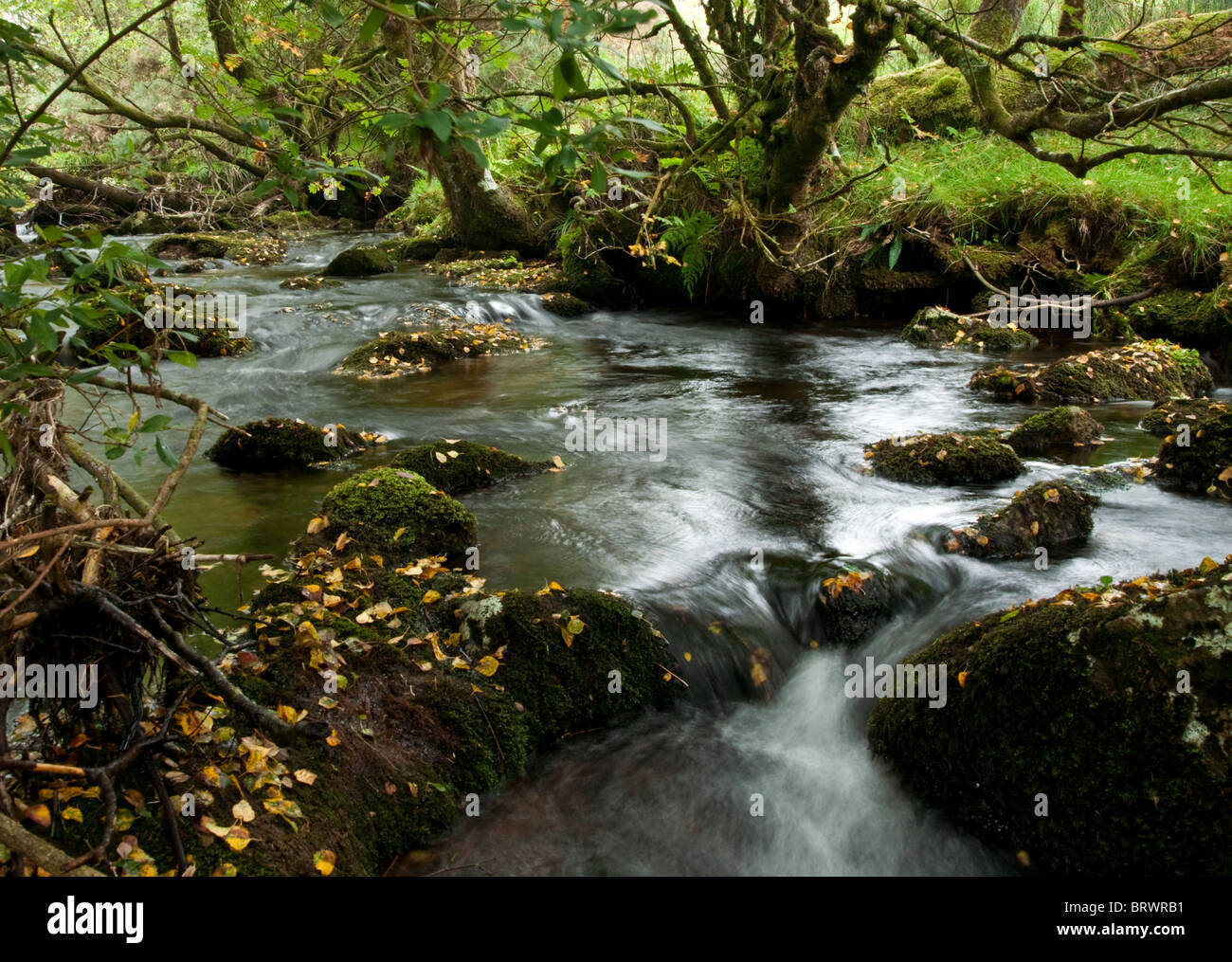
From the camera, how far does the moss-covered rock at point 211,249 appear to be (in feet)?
57.5

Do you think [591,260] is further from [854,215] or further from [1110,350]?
[1110,350]

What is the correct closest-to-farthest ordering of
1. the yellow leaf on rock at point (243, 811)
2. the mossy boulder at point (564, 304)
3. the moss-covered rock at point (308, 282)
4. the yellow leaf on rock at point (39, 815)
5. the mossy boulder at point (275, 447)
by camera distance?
the yellow leaf on rock at point (39, 815) → the yellow leaf on rock at point (243, 811) → the mossy boulder at point (275, 447) → the mossy boulder at point (564, 304) → the moss-covered rock at point (308, 282)

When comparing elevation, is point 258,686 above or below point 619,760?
above

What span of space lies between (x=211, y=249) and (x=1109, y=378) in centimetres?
1707

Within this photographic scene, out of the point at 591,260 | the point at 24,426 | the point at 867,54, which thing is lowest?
the point at 24,426

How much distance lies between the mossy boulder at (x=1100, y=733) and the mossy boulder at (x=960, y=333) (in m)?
8.57

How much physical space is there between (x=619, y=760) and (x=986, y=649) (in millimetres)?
1712

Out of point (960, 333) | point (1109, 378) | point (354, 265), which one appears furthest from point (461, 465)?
point (354, 265)

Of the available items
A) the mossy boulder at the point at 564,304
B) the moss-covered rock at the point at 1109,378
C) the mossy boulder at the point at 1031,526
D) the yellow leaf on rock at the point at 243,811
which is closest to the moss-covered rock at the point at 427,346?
the mossy boulder at the point at 564,304

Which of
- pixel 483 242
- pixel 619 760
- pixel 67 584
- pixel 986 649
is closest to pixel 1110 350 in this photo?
pixel 986 649

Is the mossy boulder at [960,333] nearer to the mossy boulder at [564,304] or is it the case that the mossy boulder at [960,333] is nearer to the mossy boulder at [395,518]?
the mossy boulder at [564,304]

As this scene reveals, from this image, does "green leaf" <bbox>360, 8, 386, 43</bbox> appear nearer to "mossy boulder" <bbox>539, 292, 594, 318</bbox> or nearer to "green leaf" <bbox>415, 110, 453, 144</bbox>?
"green leaf" <bbox>415, 110, 453, 144</bbox>

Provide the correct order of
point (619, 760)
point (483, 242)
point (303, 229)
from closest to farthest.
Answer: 1. point (619, 760)
2. point (483, 242)
3. point (303, 229)
